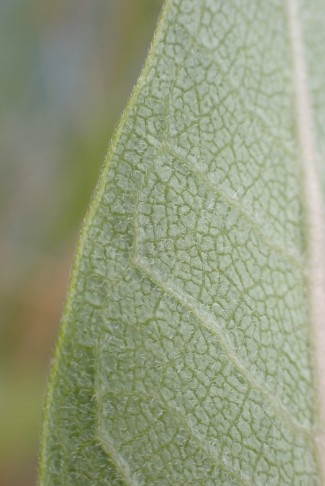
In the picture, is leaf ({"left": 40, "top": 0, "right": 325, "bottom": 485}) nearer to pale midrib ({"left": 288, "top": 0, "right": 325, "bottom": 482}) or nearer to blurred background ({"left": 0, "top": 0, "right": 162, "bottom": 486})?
pale midrib ({"left": 288, "top": 0, "right": 325, "bottom": 482})

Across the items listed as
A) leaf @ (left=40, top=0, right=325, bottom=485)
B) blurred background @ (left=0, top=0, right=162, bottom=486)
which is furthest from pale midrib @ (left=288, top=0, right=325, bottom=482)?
blurred background @ (left=0, top=0, right=162, bottom=486)

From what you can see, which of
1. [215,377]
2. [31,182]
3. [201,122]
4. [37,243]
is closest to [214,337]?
[215,377]

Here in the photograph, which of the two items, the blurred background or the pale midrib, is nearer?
the pale midrib

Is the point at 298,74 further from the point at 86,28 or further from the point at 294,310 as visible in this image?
the point at 86,28

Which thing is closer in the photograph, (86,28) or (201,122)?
(201,122)

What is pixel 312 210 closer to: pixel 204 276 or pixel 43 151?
pixel 204 276

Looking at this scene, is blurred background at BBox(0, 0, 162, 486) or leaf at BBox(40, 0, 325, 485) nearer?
leaf at BBox(40, 0, 325, 485)
